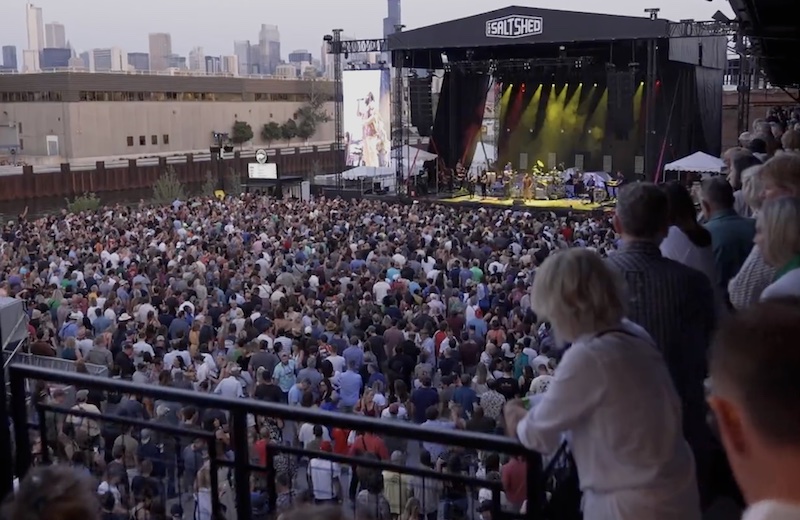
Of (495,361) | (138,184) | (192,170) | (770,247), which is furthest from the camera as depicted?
(192,170)

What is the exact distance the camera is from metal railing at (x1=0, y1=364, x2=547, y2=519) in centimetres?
219

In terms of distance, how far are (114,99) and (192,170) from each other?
35.4 ft

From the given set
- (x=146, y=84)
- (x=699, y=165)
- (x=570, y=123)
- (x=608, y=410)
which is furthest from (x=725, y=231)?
(x=146, y=84)

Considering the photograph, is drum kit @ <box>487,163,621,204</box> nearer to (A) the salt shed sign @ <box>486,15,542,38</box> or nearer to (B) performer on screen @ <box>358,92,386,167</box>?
(B) performer on screen @ <box>358,92,386,167</box>

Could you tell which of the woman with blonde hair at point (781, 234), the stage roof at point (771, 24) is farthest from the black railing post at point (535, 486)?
the stage roof at point (771, 24)

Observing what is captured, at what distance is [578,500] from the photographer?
8.34 ft

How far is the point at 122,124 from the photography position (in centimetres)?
5547

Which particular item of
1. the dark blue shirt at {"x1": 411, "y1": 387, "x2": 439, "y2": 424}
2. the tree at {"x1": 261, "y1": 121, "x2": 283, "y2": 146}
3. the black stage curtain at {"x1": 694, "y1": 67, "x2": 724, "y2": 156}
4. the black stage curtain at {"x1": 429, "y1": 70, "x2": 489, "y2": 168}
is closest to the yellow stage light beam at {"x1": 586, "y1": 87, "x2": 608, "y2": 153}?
the black stage curtain at {"x1": 694, "y1": 67, "x2": 724, "y2": 156}

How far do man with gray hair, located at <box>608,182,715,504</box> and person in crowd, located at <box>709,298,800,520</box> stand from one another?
5.36 feet

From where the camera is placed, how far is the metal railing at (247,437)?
86.3 inches

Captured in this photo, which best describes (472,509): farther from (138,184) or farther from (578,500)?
(138,184)

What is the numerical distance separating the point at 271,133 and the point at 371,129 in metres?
37.8

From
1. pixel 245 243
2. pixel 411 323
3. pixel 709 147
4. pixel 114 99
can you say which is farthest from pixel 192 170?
pixel 411 323

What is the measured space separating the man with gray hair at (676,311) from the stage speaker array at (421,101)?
2588 cm
